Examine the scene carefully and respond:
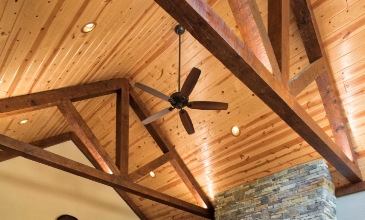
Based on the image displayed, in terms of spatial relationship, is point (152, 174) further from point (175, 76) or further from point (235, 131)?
point (175, 76)

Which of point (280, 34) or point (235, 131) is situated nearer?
point (280, 34)

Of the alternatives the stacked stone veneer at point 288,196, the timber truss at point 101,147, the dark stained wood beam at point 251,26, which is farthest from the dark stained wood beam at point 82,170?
the dark stained wood beam at point 251,26

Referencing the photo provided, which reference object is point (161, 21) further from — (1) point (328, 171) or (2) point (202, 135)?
(1) point (328, 171)

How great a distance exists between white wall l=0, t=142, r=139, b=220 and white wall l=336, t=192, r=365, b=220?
464cm

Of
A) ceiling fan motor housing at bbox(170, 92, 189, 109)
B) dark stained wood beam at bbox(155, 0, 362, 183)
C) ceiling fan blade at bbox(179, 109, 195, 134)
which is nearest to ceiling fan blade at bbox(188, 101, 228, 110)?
ceiling fan motor housing at bbox(170, 92, 189, 109)

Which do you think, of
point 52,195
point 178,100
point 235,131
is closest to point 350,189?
point 235,131

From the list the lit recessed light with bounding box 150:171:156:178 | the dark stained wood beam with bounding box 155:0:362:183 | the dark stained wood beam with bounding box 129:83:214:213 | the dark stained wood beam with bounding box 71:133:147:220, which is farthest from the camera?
the dark stained wood beam with bounding box 71:133:147:220

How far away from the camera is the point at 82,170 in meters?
5.17

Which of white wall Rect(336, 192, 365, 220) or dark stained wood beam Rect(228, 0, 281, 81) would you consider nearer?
→ dark stained wood beam Rect(228, 0, 281, 81)

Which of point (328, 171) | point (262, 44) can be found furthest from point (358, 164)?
point (262, 44)

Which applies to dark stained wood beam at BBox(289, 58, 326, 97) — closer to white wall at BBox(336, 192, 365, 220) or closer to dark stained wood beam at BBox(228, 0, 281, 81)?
dark stained wood beam at BBox(228, 0, 281, 81)

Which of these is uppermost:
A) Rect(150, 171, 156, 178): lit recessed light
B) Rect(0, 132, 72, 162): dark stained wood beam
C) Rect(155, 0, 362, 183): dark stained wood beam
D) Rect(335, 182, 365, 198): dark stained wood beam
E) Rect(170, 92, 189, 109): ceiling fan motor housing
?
Rect(0, 132, 72, 162): dark stained wood beam

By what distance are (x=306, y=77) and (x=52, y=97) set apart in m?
3.45

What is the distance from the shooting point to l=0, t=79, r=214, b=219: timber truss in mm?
4688
